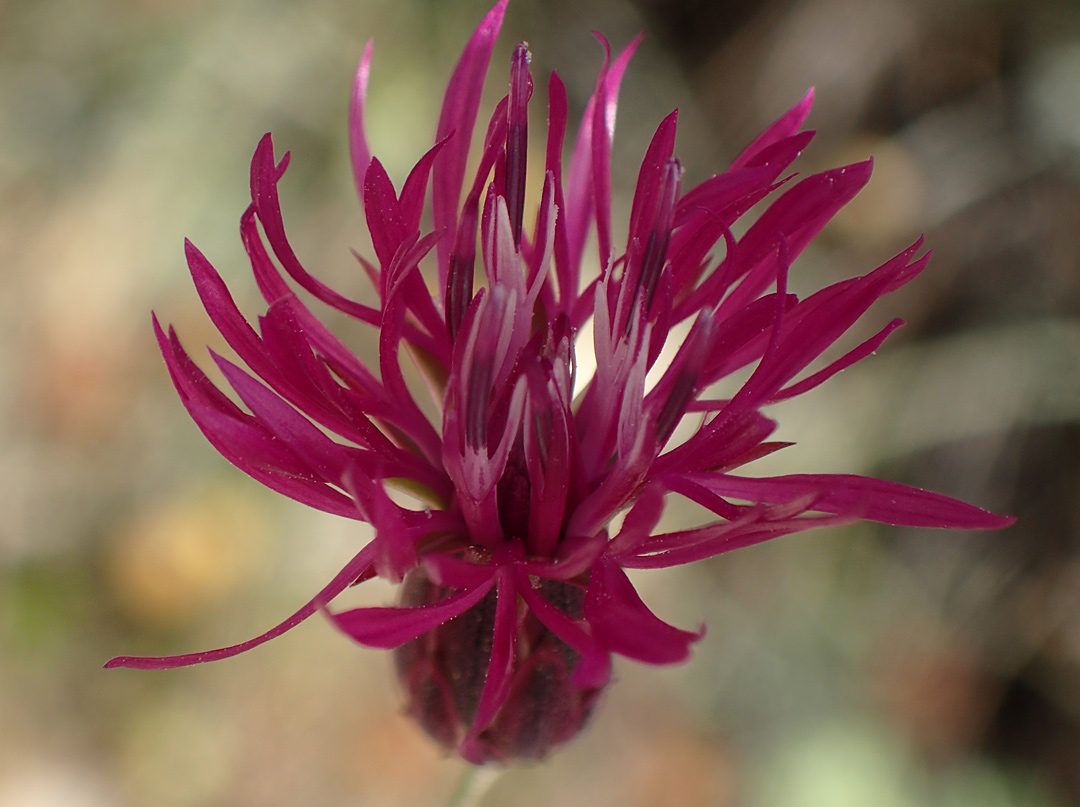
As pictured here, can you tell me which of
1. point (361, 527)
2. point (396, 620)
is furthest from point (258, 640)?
point (361, 527)

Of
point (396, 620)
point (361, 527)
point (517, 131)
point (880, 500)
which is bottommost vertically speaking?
point (361, 527)

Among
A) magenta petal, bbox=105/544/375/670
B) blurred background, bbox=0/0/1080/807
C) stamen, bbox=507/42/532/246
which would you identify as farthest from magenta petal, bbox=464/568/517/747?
blurred background, bbox=0/0/1080/807

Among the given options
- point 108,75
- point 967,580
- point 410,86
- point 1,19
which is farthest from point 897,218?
point 1,19

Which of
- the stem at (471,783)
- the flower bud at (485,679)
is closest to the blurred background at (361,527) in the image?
the stem at (471,783)

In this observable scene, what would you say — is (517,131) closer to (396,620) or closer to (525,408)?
(525,408)

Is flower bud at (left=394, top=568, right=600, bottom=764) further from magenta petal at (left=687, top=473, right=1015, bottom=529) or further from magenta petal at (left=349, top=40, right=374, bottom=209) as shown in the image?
magenta petal at (left=349, top=40, right=374, bottom=209)

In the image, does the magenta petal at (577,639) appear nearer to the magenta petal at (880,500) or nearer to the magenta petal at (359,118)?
the magenta petal at (880,500)
